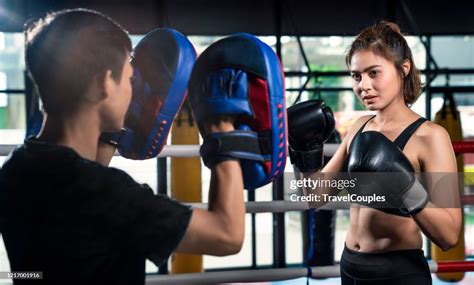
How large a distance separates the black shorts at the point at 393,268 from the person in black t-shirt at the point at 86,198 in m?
0.57

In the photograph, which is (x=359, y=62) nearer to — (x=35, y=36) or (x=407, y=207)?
(x=407, y=207)

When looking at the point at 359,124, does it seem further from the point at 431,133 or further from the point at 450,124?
the point at 450,124

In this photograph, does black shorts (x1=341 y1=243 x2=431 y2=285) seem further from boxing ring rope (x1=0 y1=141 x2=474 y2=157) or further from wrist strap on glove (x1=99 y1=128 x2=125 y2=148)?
wrist strap on glove (x1=99 y1=128 x2=125 y2=148)

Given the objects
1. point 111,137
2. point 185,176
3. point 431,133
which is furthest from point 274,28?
point 111,137

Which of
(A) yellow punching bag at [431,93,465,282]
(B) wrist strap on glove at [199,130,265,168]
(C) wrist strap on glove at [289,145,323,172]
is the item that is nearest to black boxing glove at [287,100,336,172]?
(C) wrist strap on glove at [289,145,323,172]

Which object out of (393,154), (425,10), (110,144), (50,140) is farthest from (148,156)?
(425,10)

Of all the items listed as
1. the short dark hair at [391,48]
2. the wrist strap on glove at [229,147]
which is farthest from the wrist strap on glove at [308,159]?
the wrist strap on glove at [229,147]

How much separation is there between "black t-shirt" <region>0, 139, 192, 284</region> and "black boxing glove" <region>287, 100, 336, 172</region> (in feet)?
1.89

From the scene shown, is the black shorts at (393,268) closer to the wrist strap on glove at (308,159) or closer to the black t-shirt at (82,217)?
the wrist strap on glove at (308,159)

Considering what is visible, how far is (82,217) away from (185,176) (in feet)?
9.24

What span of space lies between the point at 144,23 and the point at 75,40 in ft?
11.0

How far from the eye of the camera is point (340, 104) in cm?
483

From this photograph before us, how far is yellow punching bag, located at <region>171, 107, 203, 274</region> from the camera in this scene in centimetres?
342

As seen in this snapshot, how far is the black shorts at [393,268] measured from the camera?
112 cm
